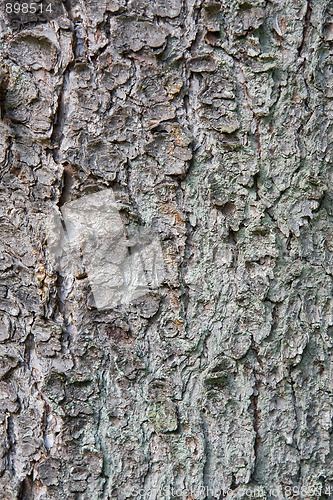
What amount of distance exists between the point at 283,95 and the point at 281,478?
0.90 m

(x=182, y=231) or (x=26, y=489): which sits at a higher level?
(x=182, y=231)

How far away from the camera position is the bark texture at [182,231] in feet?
3.23

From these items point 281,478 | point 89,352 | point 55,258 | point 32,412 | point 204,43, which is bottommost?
point 281,478

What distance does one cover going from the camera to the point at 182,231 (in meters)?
1.00

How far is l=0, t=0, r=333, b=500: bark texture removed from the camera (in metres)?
0.98

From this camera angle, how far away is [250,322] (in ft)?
3.31

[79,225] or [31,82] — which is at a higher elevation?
[31,82]

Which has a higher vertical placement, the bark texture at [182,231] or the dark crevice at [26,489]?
the bark texture at [182,231]

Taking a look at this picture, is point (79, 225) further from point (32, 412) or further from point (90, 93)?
point (32, 412)

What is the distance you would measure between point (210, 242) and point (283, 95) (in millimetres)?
378

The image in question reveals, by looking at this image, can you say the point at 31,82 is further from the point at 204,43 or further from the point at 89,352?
the point at 89,352

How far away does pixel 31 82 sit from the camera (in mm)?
1023

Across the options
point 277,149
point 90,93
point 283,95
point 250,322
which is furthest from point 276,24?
point 250,322

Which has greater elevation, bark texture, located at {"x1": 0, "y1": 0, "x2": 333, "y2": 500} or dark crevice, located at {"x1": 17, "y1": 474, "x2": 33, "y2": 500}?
bark texture, located at {"x1": 0, "y1": 0, "x2": 333, "y2": 500}
